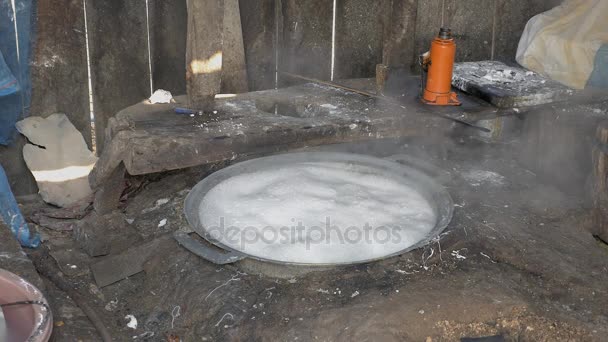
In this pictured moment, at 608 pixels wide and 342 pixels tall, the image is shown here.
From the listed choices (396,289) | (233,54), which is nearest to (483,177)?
(396,289)

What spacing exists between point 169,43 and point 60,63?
2.59 ft

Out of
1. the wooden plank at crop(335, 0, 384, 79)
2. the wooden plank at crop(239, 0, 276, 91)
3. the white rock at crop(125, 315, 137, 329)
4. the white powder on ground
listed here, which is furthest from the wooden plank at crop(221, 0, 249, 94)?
the white rock at crop(125, 315, 137, 329)

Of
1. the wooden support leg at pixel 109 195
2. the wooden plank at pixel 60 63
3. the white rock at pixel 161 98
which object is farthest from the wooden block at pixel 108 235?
the wooden plank at pixel 60 63

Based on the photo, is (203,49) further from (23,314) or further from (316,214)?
(23,314)

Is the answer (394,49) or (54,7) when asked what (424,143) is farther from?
(54,7)

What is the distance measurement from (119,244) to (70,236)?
2.70ft

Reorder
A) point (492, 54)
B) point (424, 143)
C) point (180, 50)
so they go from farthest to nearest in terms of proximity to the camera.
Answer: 1. point (492, 54)
2. point (180, 50)
3. point (424, 143)

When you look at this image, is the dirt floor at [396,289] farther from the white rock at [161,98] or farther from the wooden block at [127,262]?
the white rock at [161,98]

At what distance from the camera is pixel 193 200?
3783mm

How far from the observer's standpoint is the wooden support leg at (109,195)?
4262 millimetres

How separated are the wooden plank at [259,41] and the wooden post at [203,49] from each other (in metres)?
0.98

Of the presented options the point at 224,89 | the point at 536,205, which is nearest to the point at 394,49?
the point at 224,89

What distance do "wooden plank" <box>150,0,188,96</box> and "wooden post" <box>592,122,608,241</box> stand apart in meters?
2.94

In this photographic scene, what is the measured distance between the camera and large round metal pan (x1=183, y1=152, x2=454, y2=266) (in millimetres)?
3377
